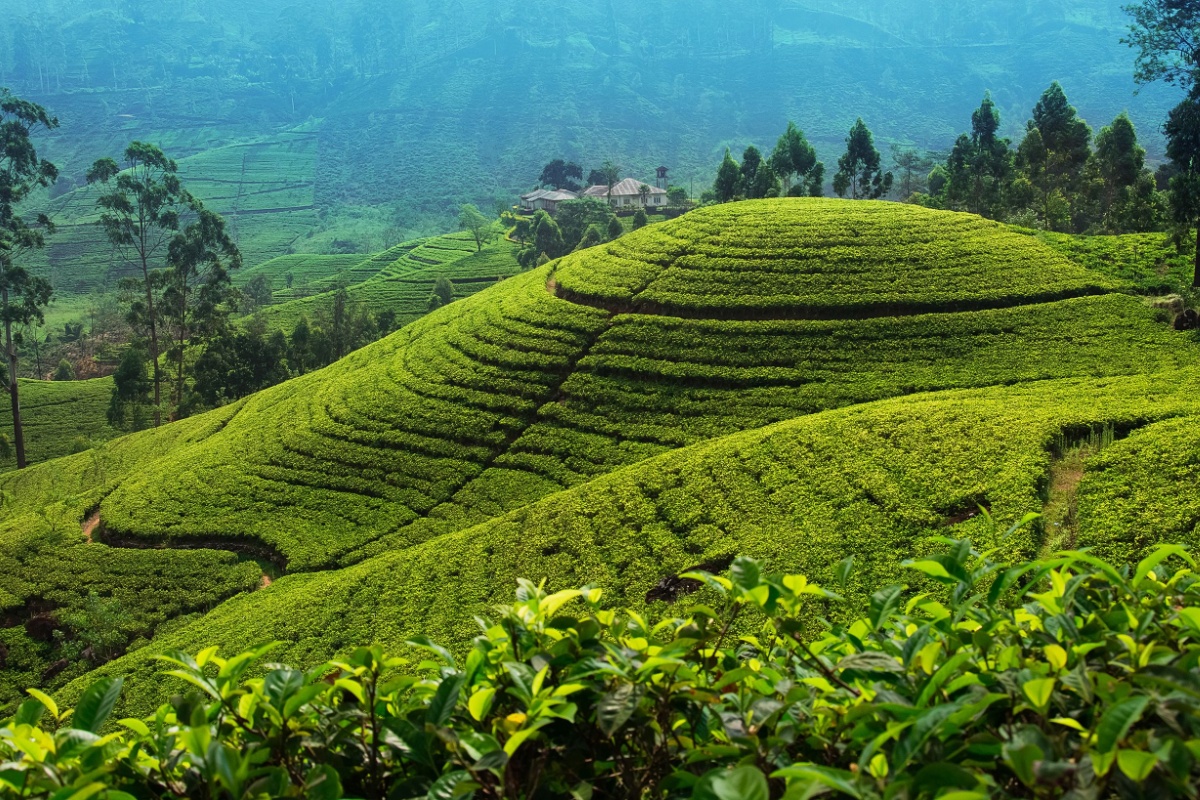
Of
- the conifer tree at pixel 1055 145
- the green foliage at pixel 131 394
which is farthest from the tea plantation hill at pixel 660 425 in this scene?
the conifer tree at pixel 1055 145

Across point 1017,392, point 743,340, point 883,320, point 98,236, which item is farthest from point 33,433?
point 98,236

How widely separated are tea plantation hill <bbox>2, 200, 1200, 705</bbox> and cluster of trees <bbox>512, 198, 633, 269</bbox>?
29.7m

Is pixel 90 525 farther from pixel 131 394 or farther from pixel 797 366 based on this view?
pixel 131 394

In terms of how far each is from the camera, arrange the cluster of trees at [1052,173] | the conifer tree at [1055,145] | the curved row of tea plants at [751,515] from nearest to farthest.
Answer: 1. the curved row of tea plants at [751,515]
2. the cluster of trees at [1052,173]
3. the conifer tree at [1055,145]

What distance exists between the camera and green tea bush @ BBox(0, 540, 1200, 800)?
2.22 meters

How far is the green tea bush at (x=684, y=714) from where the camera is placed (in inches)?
87.6

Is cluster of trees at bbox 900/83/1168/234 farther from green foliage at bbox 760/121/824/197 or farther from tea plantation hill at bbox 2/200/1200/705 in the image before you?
tea plantation hill at bbox 2/200/1200/705

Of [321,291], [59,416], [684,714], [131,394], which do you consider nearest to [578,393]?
[684,714]

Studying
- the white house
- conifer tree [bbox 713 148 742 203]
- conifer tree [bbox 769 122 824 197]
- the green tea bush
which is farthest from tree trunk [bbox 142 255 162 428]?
the green tea bush

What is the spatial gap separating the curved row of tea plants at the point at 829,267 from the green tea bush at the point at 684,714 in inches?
950

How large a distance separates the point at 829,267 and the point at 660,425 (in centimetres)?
898

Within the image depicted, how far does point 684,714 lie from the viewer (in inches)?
110

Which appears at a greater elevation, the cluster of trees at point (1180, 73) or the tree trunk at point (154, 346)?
the cluster of trees at point (1180, 73)

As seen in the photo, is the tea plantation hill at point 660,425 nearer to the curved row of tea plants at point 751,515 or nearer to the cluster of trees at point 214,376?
the curved row of tea plants at point 751,515
